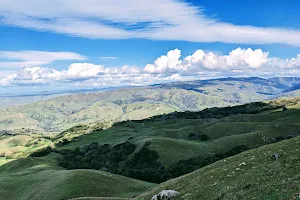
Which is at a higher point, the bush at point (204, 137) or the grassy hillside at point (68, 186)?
the grassy hillside at point (68, 186)

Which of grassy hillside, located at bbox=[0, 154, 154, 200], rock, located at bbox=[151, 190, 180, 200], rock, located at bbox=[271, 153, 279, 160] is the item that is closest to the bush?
grassy hillside, located at bbox=[0, 154, 154, 200]

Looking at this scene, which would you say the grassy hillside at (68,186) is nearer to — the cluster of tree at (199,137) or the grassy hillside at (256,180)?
the grassy hillside at (256,180)

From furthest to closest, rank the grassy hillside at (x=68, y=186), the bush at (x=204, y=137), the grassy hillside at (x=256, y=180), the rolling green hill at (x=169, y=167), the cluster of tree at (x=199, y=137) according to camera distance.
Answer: the cluster of tree at (x=199, y=137)
the bush at (x=204, y=137)
the grassy hillside at (x=68, y=186)
the rolling green hill at (x=169, y=167)
the grassy hillside at (x=256, y=180)

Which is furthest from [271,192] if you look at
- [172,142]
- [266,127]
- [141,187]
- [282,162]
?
[266,127]

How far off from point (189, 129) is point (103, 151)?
57515 mm

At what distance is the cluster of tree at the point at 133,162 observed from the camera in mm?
109188

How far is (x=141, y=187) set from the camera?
82.5 metres

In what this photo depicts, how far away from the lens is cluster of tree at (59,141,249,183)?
109188 mm

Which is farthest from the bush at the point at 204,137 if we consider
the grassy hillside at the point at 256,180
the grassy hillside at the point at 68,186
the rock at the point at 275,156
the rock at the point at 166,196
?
the rock at the point at 166,196

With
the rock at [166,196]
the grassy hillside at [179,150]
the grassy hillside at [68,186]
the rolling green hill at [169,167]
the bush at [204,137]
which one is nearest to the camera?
the rolling green hill at [169,167]

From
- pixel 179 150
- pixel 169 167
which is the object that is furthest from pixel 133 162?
pixel 169 167

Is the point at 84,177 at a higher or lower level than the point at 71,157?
higher

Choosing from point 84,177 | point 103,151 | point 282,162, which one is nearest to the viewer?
point 282,162

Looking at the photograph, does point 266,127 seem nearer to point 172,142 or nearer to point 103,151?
point 172,142
